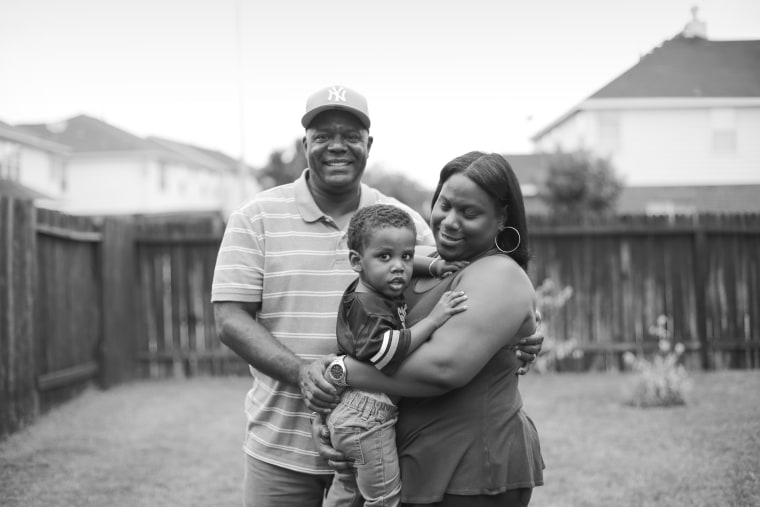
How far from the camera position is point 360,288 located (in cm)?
248

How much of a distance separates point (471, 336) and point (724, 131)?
17.3m

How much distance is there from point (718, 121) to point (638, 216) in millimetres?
8707

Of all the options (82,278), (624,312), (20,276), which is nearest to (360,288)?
(20,276)

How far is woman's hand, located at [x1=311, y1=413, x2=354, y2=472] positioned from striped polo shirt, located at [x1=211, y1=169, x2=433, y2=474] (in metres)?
0.30

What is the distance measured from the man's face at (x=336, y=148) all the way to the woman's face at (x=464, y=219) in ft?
2.22

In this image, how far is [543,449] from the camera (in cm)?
653

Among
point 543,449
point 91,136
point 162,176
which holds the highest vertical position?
point 91,136

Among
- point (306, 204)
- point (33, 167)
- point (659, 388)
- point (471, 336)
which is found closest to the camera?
point (471, 336)

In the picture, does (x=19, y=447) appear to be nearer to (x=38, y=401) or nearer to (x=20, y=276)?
(x=38, y=401)

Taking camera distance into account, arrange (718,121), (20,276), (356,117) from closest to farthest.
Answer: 1. (356,117)
2. (20,276)
3. (718,121)

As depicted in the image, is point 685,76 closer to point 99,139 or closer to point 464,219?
point 464,219

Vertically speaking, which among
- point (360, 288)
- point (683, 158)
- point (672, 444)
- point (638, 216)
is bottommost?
point (672, 444)

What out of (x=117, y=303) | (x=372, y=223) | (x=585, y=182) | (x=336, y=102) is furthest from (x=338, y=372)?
(x=585, y=182)

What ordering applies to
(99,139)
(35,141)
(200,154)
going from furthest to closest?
(200,154)
(99,139)
(35,141)
